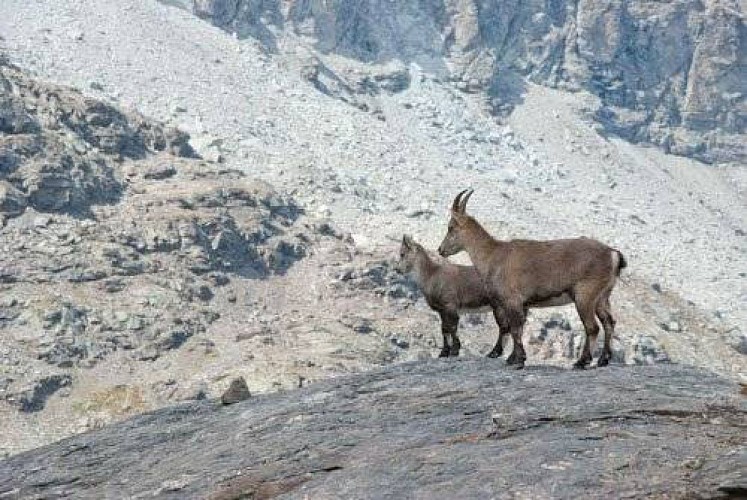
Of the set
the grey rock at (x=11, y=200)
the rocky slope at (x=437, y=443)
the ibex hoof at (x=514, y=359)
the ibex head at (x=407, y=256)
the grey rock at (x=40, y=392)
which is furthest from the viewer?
the grey rock at (x=11, y=200)

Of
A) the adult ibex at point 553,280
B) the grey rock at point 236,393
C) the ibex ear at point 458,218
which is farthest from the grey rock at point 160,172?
the adult ibex at point 553,280

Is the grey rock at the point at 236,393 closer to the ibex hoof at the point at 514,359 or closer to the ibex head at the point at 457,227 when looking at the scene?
the ibex hoof at the point at 514,359

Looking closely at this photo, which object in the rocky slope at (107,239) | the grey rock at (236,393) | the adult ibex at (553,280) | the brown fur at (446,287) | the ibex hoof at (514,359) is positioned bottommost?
the rocky slope at (107,239)

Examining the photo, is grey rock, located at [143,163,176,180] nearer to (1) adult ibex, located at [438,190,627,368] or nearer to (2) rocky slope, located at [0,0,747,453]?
(2) rocky slope, located at [0,0,747,453]

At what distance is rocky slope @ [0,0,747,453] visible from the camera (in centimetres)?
7762

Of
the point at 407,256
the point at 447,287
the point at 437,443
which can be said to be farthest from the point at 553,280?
the point at 407,256

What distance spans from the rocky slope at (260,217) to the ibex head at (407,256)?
48051 mm

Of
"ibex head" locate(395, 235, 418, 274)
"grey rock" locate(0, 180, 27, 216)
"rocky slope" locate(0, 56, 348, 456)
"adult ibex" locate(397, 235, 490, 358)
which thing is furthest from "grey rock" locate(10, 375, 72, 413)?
"adult ibex" locate(397, 235, 490, 358)

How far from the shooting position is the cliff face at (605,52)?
166975 mm

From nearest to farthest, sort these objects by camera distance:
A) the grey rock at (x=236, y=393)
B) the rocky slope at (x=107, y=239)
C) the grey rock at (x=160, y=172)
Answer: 1. the grey rock at (x=236, y=393)
2. the rocky slope at (x=107, y=239)
3. the grey rock at (x=160, y=172)

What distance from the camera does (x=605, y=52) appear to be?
186000 mm

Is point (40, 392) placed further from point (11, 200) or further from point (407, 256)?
point (407, 256)

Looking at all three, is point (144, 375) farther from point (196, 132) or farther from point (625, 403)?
point (625, 403)

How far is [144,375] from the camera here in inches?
2982
